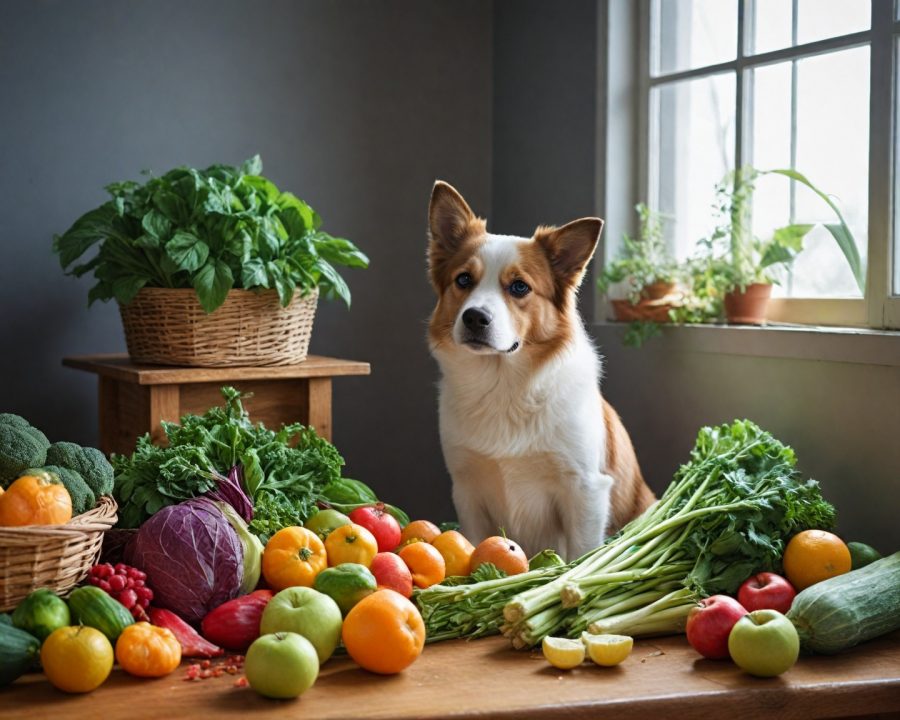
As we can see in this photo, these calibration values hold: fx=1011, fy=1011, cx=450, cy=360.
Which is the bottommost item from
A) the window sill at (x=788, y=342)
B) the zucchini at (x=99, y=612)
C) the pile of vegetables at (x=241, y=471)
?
the zucchini at (x=99, y=612)

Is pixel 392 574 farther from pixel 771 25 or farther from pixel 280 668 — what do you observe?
pixel 771 25

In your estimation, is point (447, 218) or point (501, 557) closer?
point (501, 557)

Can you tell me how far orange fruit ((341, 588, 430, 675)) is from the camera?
1.60 meters

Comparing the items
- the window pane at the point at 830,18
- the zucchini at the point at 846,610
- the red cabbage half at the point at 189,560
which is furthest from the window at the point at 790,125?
the red cabbage half at the point at 189,560

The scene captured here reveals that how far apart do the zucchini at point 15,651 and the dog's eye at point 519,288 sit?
1.17 metres

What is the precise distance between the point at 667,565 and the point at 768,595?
189 millimetres

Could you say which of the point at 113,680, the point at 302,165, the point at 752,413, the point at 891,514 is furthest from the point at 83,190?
the point at 891,514

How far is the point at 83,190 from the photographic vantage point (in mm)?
3027

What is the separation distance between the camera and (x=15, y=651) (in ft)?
5.02

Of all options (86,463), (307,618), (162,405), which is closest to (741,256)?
(162,405)

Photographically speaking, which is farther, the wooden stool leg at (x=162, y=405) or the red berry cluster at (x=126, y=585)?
the wooden stool leg at (x=162, y=405)

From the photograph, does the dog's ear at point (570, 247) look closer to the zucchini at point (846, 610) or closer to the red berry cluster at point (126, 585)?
the zucchini at point (846, 610)

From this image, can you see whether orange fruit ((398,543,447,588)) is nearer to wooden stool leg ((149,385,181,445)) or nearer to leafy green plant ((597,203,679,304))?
wooden stool leg ((149,385,181,445))

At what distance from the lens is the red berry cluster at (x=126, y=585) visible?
1.71 meters
